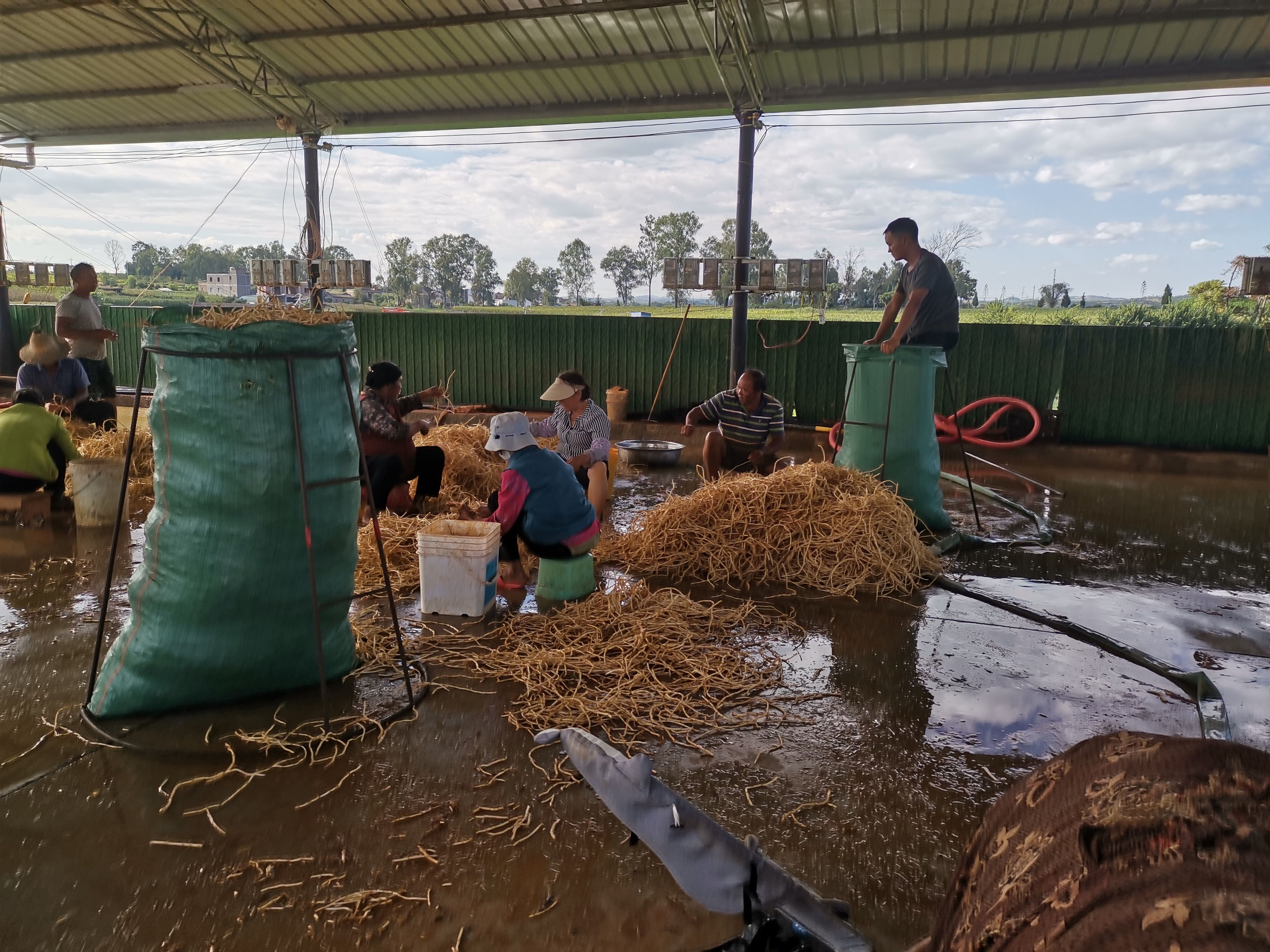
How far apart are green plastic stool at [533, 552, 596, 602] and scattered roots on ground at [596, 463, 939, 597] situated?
0.67 meters

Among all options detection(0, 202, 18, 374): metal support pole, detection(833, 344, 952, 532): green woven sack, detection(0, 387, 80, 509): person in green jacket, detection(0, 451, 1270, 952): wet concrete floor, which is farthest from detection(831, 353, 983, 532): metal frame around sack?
detection(0, 202, 18, 374): metal support pole

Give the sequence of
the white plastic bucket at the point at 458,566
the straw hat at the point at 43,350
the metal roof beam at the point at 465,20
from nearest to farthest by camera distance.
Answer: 1. the white plastic bucket at the point at 458,566
2. the straw hat at the point at 43,350
3. the metal roof beam at the point at 465,20

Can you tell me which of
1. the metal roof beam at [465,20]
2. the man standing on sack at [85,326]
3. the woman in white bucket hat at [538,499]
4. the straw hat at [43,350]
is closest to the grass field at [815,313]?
the metal roof beam at [465,20]

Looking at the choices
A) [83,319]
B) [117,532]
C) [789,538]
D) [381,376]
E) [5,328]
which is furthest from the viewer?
[5,328]

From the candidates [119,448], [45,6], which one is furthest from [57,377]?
[45,6]

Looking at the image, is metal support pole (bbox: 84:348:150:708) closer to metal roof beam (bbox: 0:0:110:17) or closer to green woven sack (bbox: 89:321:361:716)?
green woven sack (bbox: 89:321:361:716)

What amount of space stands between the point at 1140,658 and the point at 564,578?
9.32 ft

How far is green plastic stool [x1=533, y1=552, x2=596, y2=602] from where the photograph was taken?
14.6 ft

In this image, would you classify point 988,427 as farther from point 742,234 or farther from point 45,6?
point 45,6

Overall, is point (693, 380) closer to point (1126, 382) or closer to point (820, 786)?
point (1126, 382)

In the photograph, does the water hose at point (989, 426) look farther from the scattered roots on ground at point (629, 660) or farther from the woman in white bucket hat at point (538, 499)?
the woman in white bucket hat at point (538, 499)

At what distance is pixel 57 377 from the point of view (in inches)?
305

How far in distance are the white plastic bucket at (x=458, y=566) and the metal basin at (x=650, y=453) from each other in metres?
4.53

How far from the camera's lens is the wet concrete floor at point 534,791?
209 centimetres
